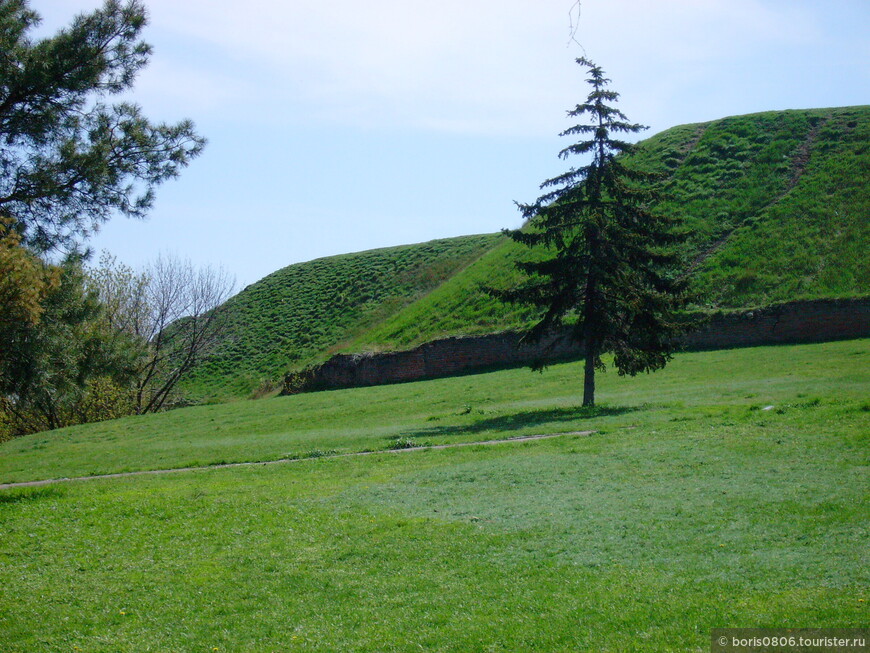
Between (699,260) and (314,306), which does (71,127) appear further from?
(314,306)

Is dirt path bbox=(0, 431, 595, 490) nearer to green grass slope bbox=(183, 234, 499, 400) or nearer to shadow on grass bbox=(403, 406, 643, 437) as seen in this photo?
shadow on grass bbox=(403, 406, 643, 437)

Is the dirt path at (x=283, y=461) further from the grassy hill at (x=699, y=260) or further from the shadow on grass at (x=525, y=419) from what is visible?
the grassy hill at (x=699, y=260)

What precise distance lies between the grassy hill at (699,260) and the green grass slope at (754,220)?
3.5 inches

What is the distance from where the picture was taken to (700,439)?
14.7m

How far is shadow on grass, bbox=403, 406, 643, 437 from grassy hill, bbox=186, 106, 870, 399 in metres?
12.7

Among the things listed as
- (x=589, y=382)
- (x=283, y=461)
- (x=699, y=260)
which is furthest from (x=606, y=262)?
(x=699, y=260)

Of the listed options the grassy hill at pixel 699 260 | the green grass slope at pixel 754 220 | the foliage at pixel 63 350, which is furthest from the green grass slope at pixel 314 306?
the foliage at pixel 63 350

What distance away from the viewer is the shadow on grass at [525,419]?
806 inches

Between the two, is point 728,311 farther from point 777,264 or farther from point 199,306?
point 199,306

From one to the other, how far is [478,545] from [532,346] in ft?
94.3

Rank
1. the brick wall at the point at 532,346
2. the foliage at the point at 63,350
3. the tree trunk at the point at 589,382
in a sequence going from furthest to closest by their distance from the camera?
1. the brick wall at the point at 532,346
2. the tree trunk at the point at 589,382
3. the foliage at the point at 63,350

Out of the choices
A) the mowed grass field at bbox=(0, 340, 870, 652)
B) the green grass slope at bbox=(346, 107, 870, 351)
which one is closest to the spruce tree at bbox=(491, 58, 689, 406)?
the mowed grass field at bbox=(0, 340, 870, 652)

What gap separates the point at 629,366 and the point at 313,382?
23793 millimetres

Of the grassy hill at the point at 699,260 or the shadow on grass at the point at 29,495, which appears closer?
the shadow on grass at the point at 29,495
